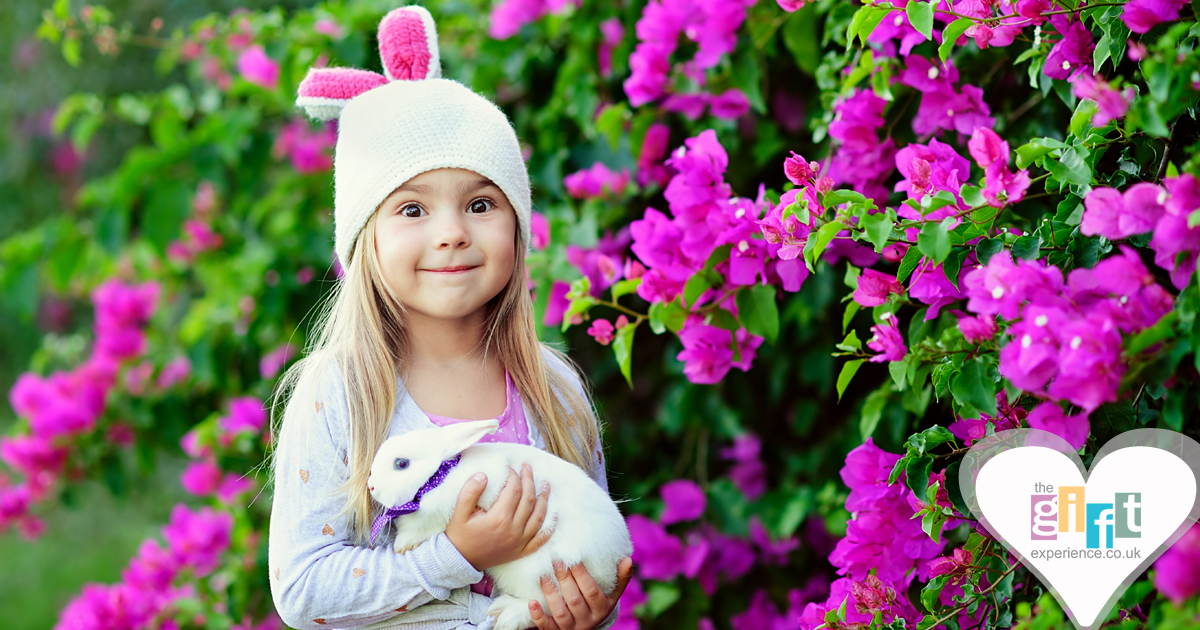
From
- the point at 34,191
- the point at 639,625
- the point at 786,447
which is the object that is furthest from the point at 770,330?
the point at 34,191

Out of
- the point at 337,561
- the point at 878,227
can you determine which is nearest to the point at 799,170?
the point at 878,227

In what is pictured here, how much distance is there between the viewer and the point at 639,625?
1.94 m

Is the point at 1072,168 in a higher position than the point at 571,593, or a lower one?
higher

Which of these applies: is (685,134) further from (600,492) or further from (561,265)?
(600,492)

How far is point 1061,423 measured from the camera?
36.6 inches

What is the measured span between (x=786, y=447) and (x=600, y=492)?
4.42 ft

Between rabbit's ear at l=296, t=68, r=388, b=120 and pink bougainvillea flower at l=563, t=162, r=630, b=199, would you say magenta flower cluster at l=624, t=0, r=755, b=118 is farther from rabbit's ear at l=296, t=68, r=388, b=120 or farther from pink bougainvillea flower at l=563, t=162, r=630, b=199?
rabbit's ear at l=296, t=68, r=388, b=120

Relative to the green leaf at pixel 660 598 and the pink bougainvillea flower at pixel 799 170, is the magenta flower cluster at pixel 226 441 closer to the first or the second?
→ the green leaf at pixel 660 598

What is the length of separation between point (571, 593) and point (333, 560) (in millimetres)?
277

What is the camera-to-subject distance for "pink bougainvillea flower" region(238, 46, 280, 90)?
2.29 meters

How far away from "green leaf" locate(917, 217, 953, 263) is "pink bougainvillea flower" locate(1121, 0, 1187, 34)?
26 cm

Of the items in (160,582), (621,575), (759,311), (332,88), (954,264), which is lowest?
(160,582)

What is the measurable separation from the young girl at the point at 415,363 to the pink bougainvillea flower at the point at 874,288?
17.1 inches

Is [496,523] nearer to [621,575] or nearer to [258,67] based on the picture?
[621,575]
